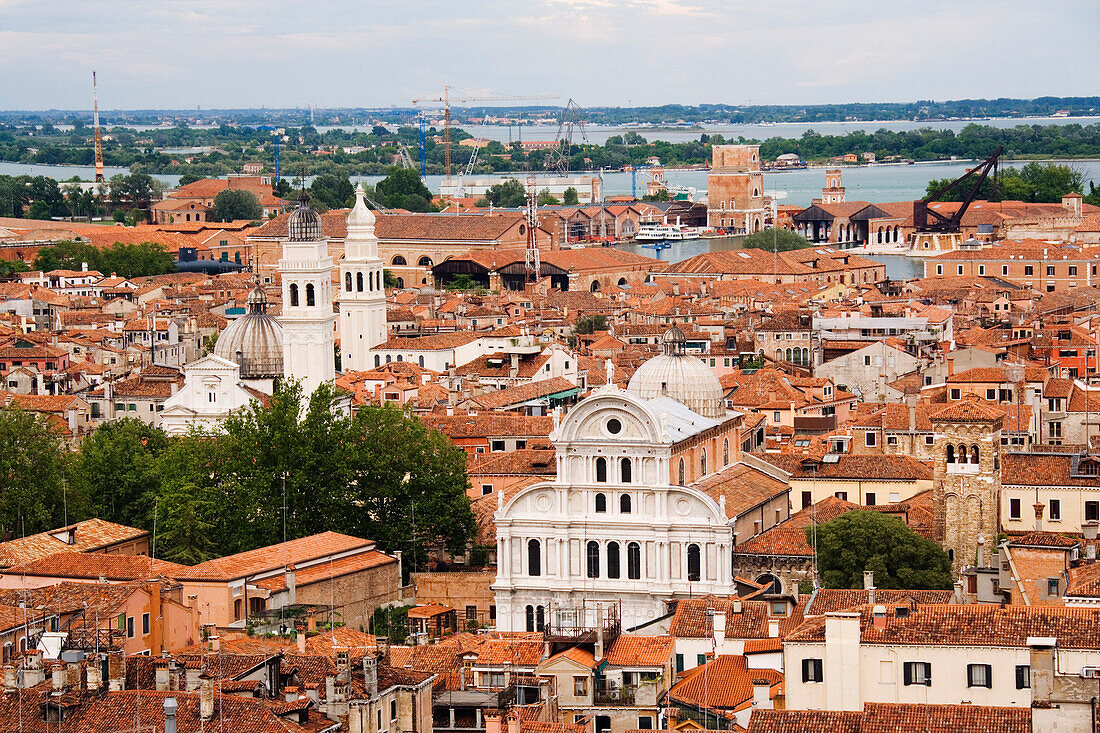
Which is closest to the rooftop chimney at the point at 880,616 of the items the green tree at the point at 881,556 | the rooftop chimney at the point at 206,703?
the rooftop chimney at the point at 206,703

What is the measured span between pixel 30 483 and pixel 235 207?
91.9 meters

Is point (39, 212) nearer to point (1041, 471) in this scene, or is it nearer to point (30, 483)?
point (30, 483)

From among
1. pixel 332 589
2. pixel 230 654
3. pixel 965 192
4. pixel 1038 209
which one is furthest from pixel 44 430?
pixel 965 192

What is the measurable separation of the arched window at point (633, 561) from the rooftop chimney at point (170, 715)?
1369cm

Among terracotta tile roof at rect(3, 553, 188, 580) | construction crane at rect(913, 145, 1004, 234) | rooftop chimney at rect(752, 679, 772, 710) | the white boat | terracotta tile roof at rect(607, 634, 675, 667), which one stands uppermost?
rooftop chimney at rect(752, 679, 772, 710)

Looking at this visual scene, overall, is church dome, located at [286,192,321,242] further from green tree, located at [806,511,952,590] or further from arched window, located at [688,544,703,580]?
green tree, located at [806,511,952,590]

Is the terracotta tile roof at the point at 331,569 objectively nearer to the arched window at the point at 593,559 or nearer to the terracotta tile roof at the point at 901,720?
the arched window at the point at 593,559

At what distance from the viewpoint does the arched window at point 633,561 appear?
101 feet

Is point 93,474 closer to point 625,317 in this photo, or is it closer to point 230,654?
point 230,654

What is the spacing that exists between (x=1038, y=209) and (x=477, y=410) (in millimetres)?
69907

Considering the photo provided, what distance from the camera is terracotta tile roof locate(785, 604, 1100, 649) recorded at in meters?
18.8

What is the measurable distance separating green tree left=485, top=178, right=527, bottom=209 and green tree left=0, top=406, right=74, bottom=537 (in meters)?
97.5

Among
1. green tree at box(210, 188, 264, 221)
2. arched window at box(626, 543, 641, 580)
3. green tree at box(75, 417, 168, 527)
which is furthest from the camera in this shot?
green tree at box(210, 188, 264, 221)

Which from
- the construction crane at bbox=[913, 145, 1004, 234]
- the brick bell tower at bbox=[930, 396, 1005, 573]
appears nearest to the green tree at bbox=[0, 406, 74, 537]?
the brick bell tower at bbox=[930, 396, 1005, 573]
